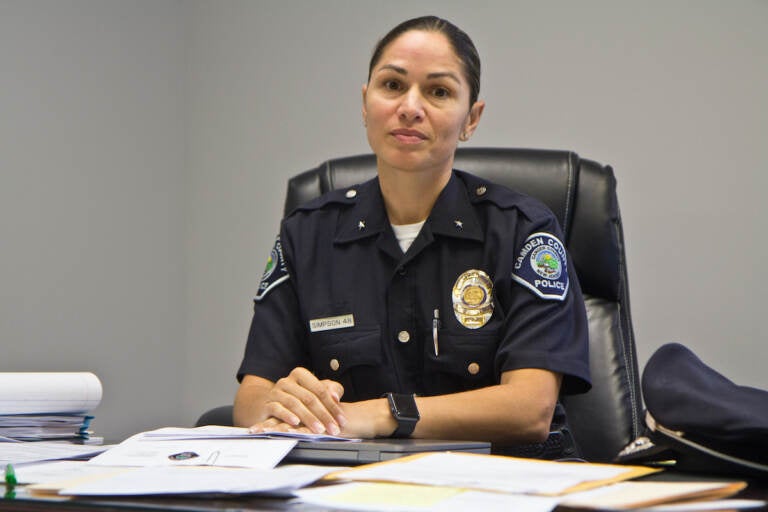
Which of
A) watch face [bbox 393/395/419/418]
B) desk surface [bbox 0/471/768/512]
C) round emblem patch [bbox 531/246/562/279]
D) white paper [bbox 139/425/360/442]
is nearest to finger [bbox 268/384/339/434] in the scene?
watch face [bbox 393/395/419/418]

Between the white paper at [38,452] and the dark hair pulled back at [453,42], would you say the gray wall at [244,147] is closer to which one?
the dark hair pulled back at [453,42]

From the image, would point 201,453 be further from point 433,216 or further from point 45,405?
point 433,216

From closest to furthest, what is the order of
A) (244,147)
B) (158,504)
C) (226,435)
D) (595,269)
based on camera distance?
1. (158,504)
2. (226,435)
3. (595,269)
4. (244,147)

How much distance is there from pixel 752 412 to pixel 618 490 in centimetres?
21

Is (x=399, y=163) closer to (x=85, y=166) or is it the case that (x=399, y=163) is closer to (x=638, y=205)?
(x=638, y=205)

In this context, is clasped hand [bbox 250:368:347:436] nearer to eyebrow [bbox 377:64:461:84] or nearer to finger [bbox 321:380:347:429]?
finger [bbox 321:380:347:429]

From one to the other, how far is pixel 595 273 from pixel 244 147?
1622 mm

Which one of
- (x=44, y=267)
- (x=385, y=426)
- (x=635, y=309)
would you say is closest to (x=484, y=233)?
(x=385, y=426)

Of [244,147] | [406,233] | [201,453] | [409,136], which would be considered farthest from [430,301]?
[244,147]

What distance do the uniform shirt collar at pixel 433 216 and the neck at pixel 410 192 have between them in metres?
0.02

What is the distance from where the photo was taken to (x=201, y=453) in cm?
92

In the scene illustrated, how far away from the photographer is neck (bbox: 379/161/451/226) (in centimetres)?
172

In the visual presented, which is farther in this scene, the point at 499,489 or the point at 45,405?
the point at 45,405

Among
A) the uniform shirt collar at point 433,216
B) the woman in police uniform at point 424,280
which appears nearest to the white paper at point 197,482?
the woman in police uniform at point 424,280
